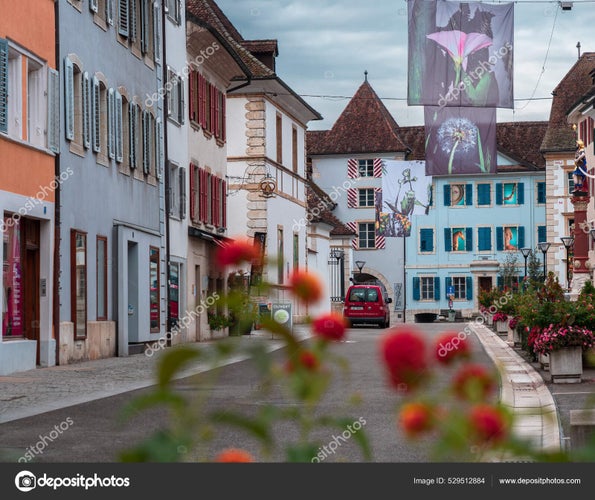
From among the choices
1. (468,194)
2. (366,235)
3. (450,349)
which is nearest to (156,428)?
(450,349)

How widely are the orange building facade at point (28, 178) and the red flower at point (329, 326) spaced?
18.2m

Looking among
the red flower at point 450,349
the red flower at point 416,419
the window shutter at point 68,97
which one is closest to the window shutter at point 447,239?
the window shutter at point 68,97

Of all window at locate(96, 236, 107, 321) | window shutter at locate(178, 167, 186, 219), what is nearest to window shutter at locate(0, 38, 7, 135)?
window at locate(96, 236, 107, 321)

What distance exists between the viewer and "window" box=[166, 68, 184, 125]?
3328cm

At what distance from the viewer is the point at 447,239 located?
3484 inches

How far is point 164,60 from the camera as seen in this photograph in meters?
32.5

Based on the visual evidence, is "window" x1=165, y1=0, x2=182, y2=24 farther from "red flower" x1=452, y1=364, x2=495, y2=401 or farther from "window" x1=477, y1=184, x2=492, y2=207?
"window" x1=477, y1=184, x2=492, y2=207

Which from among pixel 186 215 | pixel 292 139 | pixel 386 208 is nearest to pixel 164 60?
pixel 186 215

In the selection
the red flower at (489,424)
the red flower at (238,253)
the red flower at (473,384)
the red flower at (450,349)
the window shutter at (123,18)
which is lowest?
the red flower at (489,424)

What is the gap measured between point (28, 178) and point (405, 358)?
20.1m

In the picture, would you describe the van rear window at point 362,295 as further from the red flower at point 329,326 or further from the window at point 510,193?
the red flower at point 329,326

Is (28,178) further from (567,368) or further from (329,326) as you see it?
(329,326)

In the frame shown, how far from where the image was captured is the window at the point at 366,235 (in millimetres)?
88500

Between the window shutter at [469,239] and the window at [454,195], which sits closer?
the window shutter at [469,239]
